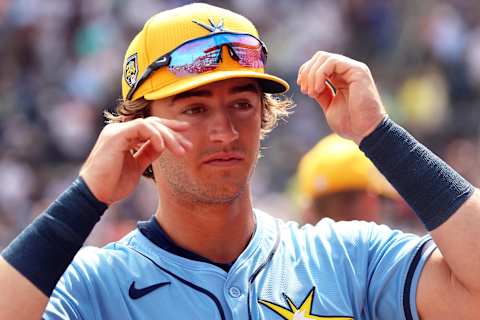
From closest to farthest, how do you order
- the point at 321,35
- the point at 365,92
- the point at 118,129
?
the point at 118,129
the point at 365,92
the point at 321,35

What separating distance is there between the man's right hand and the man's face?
213mm

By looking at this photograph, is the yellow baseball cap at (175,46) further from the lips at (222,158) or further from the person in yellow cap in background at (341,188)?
the person in yellow cap in background at (341,188)

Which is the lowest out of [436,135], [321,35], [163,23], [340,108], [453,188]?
[436,135]

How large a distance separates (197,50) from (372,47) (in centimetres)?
1054

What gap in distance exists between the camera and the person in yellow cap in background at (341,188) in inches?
208

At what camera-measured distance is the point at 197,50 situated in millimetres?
3326

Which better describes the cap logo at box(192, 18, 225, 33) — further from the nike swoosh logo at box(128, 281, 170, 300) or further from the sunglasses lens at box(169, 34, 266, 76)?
the nike swoosh logo at box(128, 281, 170, 300)

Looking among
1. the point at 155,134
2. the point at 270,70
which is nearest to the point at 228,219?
the point at 155,134

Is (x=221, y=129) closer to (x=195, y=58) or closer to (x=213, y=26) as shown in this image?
(x=195, y=58)

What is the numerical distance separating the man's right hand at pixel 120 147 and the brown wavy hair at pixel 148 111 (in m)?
0.50

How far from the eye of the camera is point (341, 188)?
5.31 m

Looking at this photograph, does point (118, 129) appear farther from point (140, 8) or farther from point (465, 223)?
point (140, 8)

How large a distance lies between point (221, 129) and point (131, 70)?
0.48 metres

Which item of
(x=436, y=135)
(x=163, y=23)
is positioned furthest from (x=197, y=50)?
(x=436, y=135)
